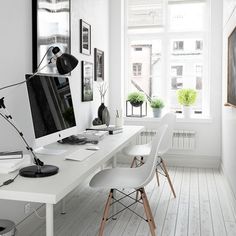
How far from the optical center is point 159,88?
16.6 ft

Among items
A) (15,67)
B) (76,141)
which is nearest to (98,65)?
(76,141)

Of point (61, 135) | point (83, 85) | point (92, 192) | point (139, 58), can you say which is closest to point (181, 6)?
point (139, 58)

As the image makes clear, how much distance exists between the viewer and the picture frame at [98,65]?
4.14 meters

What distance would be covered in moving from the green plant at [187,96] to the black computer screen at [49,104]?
2493mm

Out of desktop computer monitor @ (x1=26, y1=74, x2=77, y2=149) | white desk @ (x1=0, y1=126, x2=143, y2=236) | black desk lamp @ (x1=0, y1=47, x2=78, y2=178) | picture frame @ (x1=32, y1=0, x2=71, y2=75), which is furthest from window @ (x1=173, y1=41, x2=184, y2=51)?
black desk lamp @ (x1=0, y1=47, x2=78, y2=178)

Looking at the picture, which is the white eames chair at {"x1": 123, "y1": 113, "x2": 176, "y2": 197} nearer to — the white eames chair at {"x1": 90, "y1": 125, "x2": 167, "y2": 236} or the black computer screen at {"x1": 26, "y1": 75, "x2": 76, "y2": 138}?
the white eames chair at {"x1": 90, "y1": 125, "x2": 167, "y2": 236}

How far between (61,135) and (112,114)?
2.63 meters

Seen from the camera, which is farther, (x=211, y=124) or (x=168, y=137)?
(x=211, y=124)

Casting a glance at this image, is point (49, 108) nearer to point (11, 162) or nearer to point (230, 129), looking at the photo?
point (11, 162)

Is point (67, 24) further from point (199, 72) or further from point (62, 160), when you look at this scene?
point (199, 72)

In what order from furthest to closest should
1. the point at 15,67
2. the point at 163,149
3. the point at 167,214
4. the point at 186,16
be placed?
the point at 186,16 < the point at 163,149 < the point at 167,214 < the point at 15,67

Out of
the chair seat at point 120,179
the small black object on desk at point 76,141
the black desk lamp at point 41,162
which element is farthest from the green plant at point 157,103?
the black desk lamp at point 41,162

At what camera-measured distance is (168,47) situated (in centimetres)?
496

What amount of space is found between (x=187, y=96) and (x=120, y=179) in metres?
2.62
